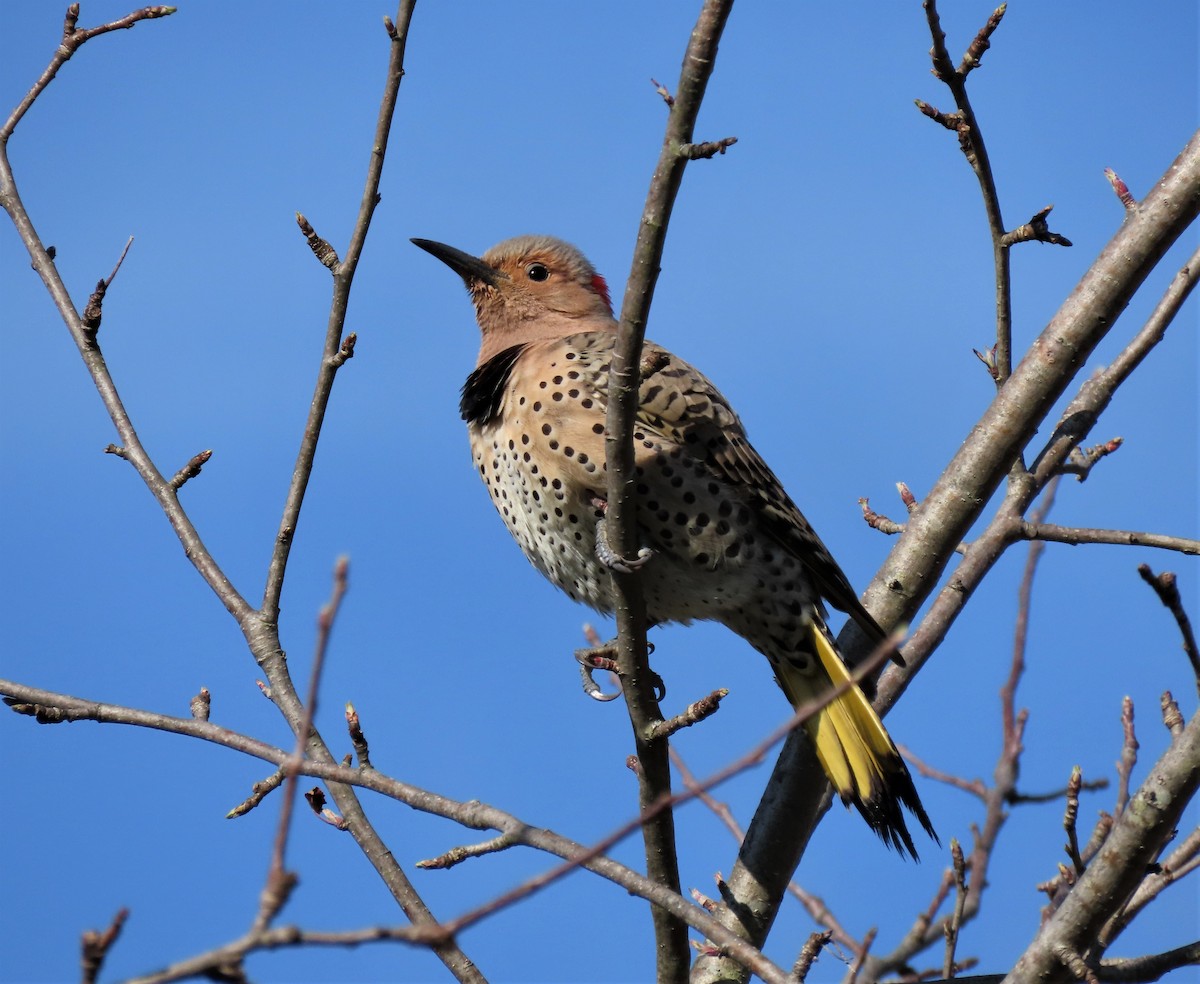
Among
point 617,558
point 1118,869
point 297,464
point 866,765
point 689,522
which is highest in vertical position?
point 297,464

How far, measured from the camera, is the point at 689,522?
4852 mm

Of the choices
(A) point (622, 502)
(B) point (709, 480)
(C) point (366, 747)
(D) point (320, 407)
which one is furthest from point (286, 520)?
Result: (B) point (709, 480)

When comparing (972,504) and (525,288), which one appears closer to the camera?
(972,504)

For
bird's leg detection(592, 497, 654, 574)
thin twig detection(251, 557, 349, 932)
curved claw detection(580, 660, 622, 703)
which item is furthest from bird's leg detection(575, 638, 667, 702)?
thin twig detection(251, 557, 349, 932)

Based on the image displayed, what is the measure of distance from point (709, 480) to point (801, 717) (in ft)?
8.67

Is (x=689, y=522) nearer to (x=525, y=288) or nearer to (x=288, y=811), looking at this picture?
(x=525, y=288)

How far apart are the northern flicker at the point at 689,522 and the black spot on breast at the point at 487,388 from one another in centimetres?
1

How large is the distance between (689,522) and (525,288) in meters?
2.03

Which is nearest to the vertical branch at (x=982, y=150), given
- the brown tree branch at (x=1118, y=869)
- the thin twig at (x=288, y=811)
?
the brown tree branch at (x=1118, y=869)

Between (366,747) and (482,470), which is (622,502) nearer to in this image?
(366,747)

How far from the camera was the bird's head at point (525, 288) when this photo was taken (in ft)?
20.7

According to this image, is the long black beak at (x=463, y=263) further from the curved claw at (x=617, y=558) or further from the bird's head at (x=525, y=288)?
the curved claw at (x=617, y=558)

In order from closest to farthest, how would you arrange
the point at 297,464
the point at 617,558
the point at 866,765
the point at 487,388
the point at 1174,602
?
the point at 1174,602 < the point at 617,558 < the point at 297,464 < the point at 866,765 < the point at 487,388

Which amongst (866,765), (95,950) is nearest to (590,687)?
(866,765)
